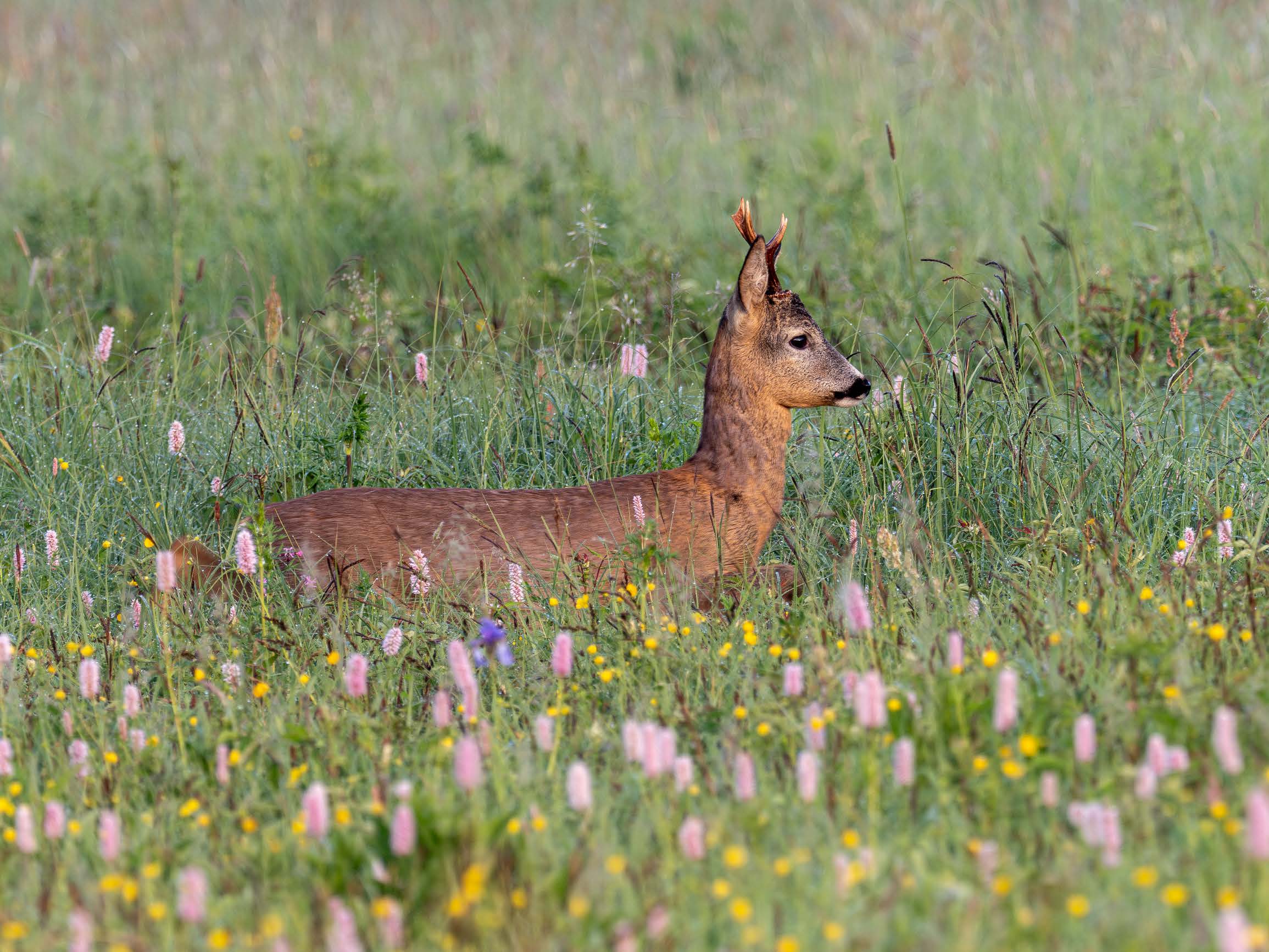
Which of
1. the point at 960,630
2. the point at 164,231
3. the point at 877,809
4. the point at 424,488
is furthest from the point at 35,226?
the point at 877,809

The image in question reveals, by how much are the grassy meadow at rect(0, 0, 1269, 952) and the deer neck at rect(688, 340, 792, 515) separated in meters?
0.18

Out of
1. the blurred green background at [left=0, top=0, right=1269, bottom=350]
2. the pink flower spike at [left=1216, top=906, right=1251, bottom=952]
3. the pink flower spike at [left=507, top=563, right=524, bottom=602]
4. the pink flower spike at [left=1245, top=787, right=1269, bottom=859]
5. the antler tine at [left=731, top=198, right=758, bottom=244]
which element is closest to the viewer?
the pink flower spike at [left=1216, top=906, right=1251, bottom=952]

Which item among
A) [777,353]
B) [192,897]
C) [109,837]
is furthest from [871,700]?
[777,353]

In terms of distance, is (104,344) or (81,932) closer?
(81,932)

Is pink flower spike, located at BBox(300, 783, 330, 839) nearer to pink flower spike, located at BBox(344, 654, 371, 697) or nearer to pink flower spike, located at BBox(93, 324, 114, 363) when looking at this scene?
pink flower spike, located at BBox(344, 654, 371, 697)

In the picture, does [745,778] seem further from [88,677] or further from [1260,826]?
[88,677]

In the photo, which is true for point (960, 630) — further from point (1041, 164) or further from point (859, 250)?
point (1041, 164)

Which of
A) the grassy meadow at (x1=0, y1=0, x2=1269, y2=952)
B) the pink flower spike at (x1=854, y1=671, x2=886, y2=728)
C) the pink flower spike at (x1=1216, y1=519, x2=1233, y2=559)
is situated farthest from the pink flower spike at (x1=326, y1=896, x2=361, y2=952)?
the pink flower spike at (x1=1216, y1=519, x2=1233, y2=559)

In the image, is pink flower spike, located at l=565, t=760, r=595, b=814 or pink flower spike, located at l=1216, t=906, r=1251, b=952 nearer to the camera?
pink flower spike, located at l=1216, t=906, r=1251, b=952

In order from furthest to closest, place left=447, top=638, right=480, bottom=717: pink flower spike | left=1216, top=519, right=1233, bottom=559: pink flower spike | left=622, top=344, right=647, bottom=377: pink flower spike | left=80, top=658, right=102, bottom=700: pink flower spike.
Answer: left=622, top=344, right=647, bottom=377: pink flower spike → left=1216, top=519, right=1233, bottom=559: pink flower spike → left=80, top=658, right=102, bottom=700: pink flower spike → left=447, top=638, right=480, bottom=717: pink flower spike

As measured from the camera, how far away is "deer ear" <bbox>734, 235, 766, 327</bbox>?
551 centimetres

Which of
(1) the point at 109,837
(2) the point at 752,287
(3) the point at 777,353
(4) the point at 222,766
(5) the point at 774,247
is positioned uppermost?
(5) the point at 774,247

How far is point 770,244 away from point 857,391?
22.9 inches

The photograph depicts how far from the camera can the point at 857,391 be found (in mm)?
5559
